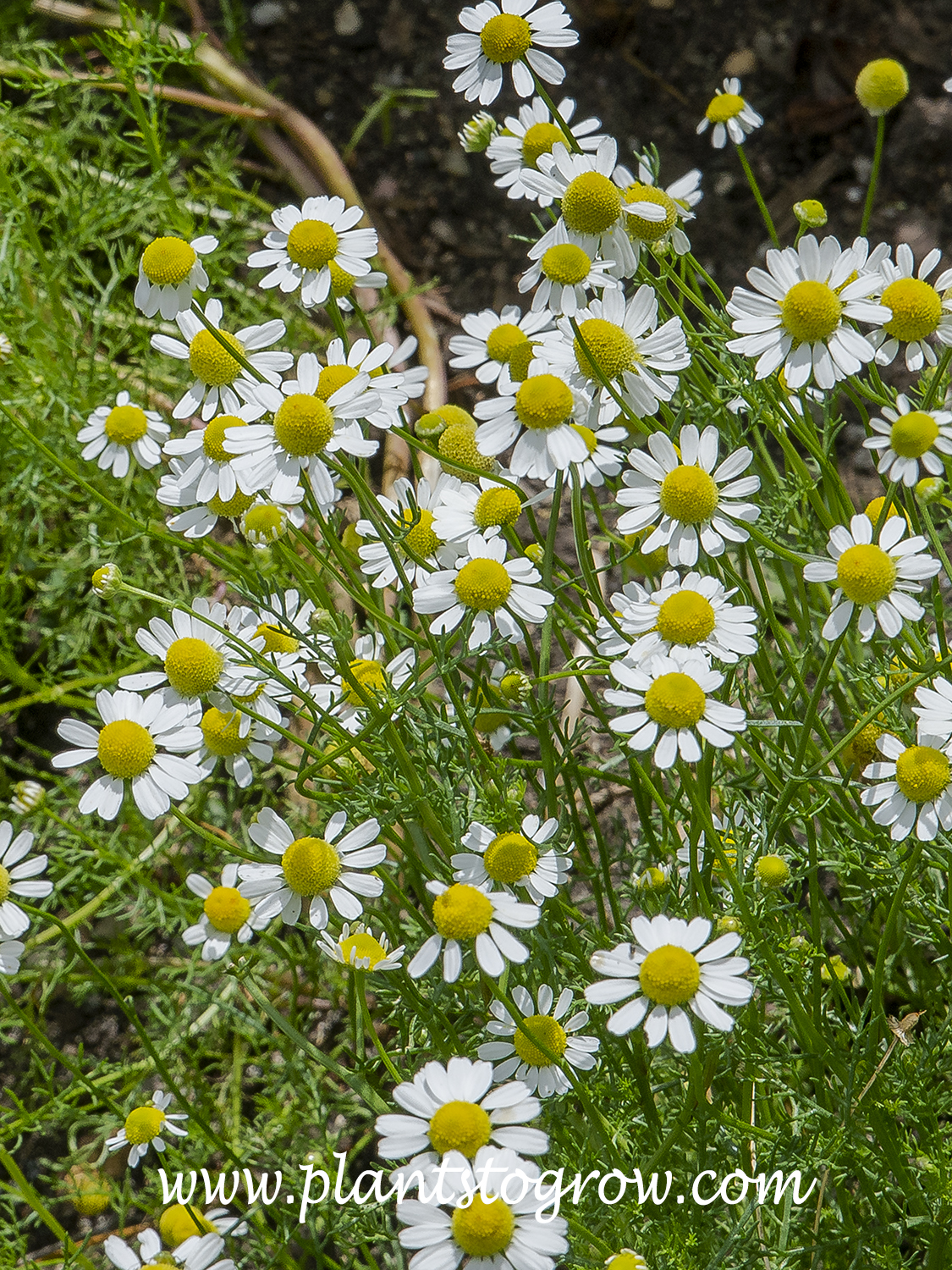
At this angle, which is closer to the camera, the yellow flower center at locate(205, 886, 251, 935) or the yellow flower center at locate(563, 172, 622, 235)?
the yellow flower center at locate(563, 172, 622, 235)

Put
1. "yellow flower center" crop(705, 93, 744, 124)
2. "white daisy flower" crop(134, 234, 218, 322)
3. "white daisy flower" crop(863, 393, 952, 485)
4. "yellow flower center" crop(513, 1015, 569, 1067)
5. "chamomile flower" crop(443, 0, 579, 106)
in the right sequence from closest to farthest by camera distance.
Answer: "white daisy flower" crop(863, 393, 952, 485) < "yellow flower center" crop(513, 1015, 569, 1067) < "white daisy flower" crop(134, 234, 218, 322) < "chamomile flower" crop(443, 0, 579, 106) < "yellow flower center" crop(705, 93, 744, 124)

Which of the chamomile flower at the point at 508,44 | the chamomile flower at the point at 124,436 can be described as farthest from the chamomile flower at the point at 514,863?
the chamomile flower at the point at 508,44

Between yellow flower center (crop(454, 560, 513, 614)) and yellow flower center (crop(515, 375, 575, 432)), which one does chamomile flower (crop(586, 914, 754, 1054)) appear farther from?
yellow flower center (crop(515, 375, 575, 432))

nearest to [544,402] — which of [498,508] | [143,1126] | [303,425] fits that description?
[498,508]

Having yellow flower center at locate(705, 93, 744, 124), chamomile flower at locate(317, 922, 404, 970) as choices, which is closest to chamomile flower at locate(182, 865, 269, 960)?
chamomile flower at locate(317, 922, 404, 970)

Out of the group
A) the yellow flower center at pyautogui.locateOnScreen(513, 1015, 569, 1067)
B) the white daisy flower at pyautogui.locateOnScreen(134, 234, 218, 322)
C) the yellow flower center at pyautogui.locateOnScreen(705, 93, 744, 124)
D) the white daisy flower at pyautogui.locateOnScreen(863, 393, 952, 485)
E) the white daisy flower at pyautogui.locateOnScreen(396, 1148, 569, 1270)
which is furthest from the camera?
the yellow flower center at pyautogui.locateOnScreen(705, 93, 744, 124)

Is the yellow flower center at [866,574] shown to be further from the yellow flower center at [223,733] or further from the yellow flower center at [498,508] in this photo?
A: the yellow flower center at [223,733]

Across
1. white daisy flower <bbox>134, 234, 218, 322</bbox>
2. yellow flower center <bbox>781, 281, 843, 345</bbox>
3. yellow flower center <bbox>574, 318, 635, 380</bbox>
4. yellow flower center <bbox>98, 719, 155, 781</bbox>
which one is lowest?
yellow flower center <bbox>98, 719, 155, 781</bbox>
